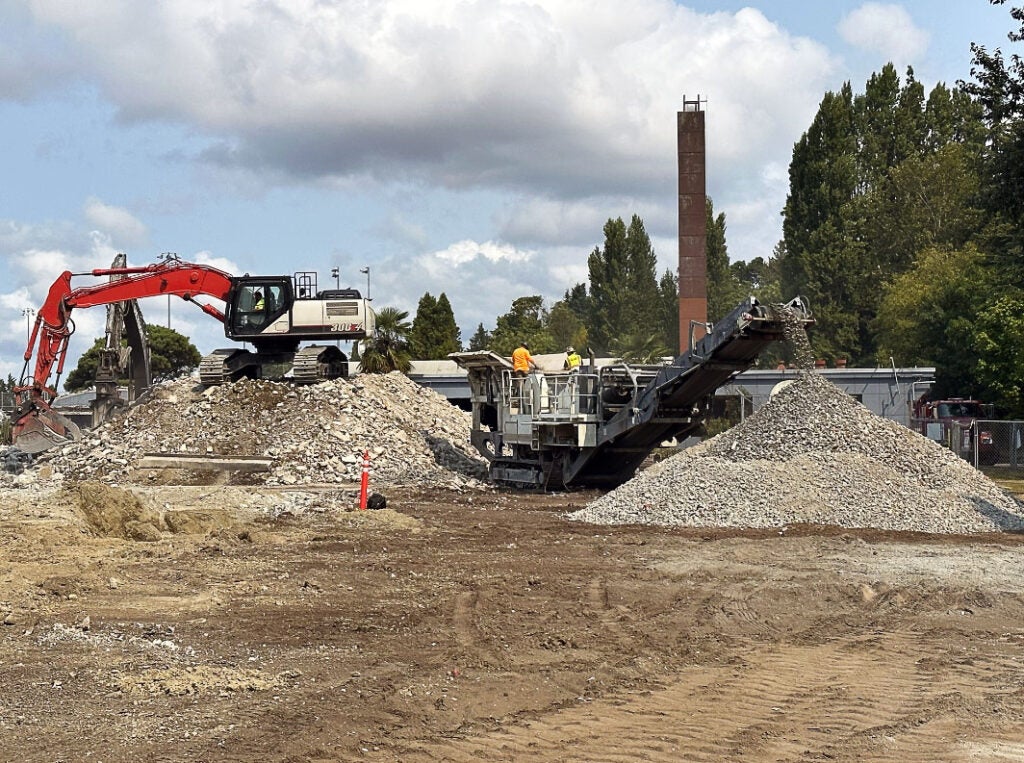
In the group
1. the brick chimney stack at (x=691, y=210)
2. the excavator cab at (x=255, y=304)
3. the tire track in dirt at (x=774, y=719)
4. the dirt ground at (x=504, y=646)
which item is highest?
the brick chimney stack at (x=691, y=210)

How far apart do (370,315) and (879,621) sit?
23.0 metres

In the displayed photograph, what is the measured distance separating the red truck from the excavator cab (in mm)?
17795

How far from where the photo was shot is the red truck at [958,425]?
3272 centimetres

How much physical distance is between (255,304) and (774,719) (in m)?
25.7

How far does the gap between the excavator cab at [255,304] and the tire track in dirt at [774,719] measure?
2397cm

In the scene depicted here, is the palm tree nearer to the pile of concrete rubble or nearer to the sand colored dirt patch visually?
the pile of concrete rubble

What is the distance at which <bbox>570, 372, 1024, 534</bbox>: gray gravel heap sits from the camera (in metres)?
18.4

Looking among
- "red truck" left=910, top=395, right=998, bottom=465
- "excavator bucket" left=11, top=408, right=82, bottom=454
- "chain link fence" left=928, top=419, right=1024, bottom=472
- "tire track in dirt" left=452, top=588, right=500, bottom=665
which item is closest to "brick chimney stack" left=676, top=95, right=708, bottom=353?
"red truck" left=910, top=395, right=998, bottom=465

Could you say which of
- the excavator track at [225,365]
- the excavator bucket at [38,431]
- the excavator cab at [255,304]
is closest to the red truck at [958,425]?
the excavator cab at [255,304]

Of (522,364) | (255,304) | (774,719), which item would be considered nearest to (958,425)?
(522,364)

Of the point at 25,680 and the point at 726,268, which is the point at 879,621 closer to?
the point at 25,680

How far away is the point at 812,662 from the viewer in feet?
31.3

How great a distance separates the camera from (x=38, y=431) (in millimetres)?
28906

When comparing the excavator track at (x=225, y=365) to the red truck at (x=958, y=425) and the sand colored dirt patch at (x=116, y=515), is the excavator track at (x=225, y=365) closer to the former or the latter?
the sand colored dirt patch at (x=116, y=515)
